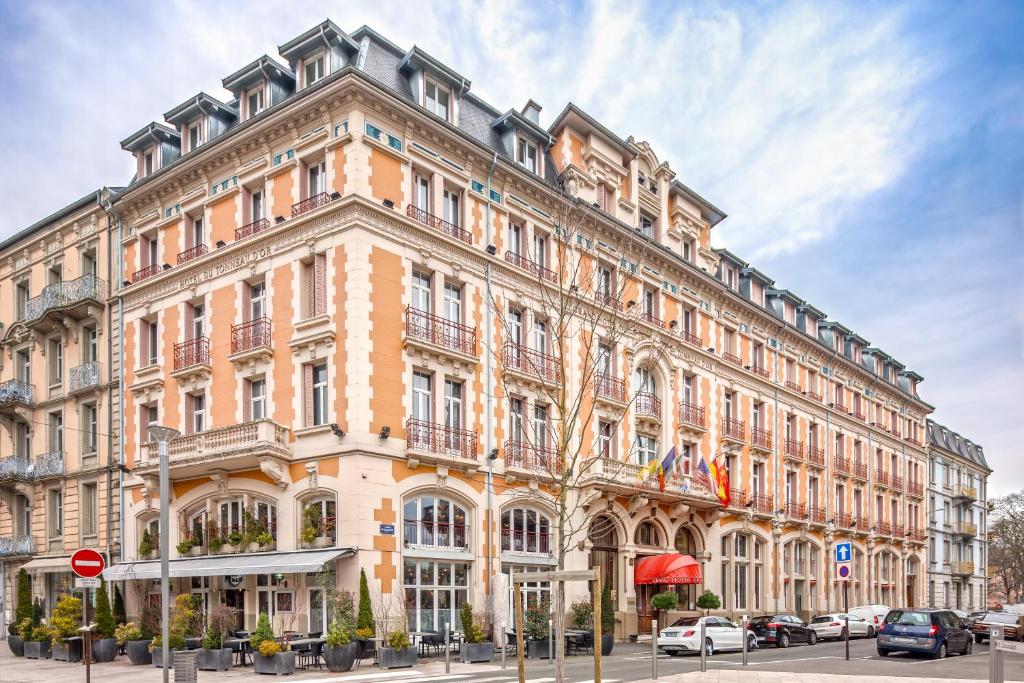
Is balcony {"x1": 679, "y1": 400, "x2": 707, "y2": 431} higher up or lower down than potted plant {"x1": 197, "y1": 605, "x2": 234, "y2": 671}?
higher up

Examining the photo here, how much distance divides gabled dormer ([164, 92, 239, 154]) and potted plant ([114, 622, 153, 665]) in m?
14.4

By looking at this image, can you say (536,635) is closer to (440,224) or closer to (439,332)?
(439,332)

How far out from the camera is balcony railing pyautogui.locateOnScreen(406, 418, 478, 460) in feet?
85.5

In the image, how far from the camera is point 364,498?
80.1ft

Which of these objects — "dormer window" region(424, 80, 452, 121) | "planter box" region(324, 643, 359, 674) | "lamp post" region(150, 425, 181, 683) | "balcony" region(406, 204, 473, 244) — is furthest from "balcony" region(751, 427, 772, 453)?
"lamp post" region(150, 425, 181, 683)

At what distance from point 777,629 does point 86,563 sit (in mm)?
24113

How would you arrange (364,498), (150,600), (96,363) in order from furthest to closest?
1. (96,363)
2. (150,600)
3. (364,498)

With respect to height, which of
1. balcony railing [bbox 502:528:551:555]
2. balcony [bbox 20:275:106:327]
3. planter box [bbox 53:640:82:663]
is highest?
balcony [bbox 20:275:106:327]

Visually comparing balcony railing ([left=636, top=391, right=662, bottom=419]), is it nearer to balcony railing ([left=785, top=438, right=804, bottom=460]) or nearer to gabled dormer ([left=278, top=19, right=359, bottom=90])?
balcony railing ([left=785, top=438, right=804, bottom=460])

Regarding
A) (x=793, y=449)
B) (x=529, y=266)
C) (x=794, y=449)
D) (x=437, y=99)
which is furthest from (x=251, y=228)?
(x=794, y=449)

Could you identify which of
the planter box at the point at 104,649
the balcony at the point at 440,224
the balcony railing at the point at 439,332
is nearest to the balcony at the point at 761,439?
the balcony railing at the point at 439,332

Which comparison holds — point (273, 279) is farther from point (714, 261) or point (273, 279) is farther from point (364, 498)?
point (714, 261)

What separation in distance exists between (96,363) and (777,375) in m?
31.9

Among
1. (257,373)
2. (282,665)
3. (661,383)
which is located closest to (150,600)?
(257,373)
